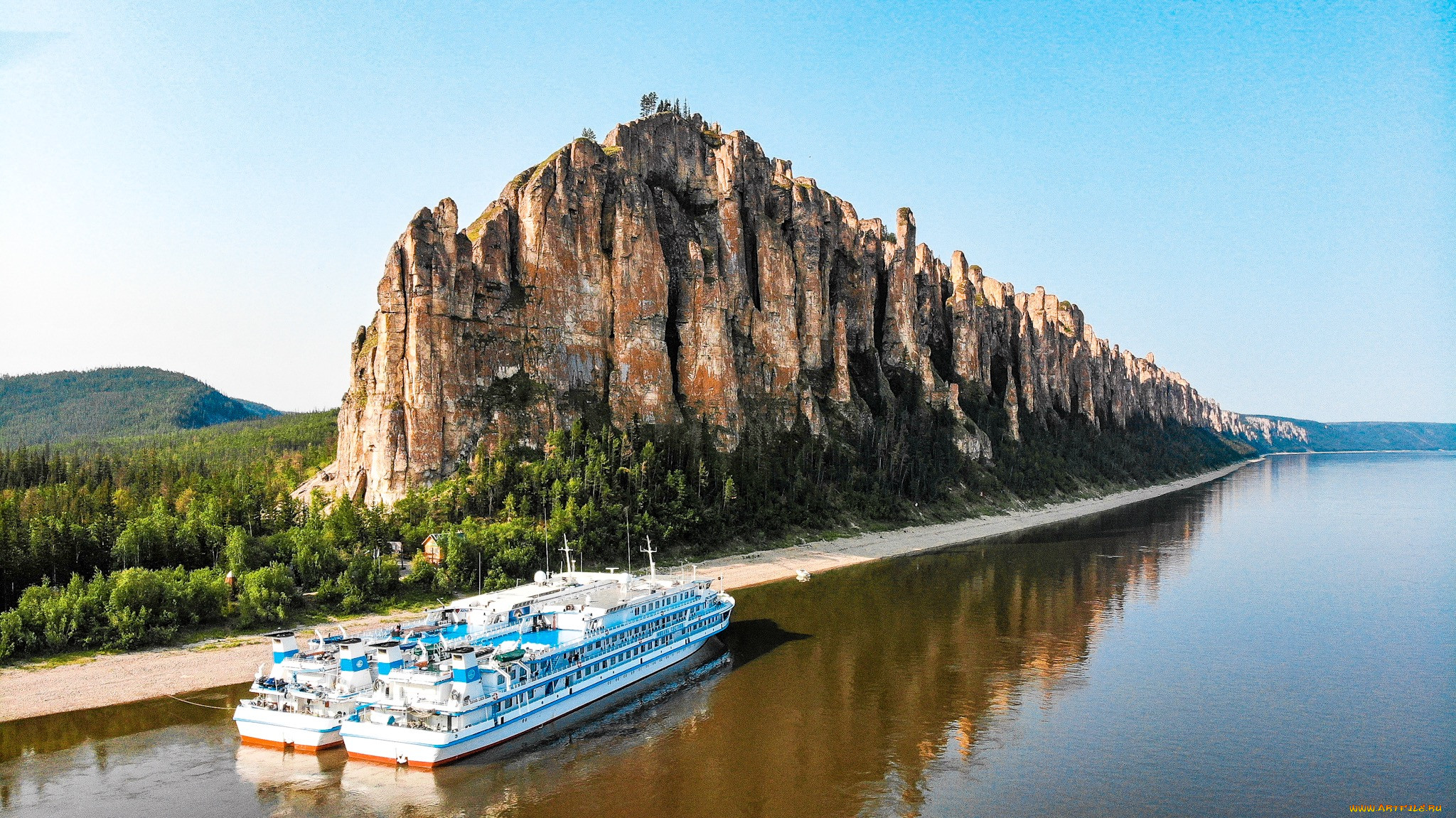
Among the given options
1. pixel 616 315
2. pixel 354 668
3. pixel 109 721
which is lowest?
pixel 109 721

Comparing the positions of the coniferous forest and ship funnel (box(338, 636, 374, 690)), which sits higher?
the coniferous forest

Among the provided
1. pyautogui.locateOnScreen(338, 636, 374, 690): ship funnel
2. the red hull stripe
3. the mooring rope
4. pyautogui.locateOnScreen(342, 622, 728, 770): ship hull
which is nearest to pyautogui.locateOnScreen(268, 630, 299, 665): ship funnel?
pyautogui.locateOnScreen(338, 636, 374, 690): ship funnel

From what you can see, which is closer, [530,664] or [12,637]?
[530,664]

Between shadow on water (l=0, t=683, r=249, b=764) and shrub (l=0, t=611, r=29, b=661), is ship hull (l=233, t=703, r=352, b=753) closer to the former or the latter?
shadow on water (l=0, t=683, r=249, b=764)

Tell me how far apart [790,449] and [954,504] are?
116ft

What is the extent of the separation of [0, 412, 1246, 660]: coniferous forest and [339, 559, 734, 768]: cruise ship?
2126 cm

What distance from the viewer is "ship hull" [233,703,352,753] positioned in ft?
150

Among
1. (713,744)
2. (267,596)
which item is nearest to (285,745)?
(713,744)

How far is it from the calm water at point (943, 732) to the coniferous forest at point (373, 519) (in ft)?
45.9

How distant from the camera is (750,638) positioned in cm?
6931

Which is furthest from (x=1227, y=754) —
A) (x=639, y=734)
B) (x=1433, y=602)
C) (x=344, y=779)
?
(x=1433, y=602)

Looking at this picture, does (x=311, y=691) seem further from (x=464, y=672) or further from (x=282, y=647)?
(x=464, y=672)

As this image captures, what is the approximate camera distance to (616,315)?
122500 millimetres

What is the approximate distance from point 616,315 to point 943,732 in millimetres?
85116
